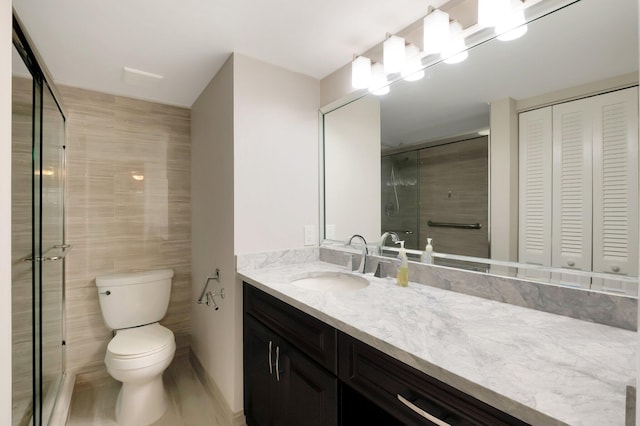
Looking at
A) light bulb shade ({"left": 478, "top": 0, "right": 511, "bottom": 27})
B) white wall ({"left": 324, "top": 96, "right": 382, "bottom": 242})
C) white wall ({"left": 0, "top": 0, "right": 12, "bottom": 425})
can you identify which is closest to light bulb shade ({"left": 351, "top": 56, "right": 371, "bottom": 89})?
white wall ({"left": 324, "top": 96, "right": 382, "bottom": 242})

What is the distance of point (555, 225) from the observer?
1.04 m

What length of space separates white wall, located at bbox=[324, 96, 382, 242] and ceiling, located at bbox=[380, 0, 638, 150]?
15 cm

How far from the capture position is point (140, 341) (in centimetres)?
184

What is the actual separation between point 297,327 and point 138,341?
1.30m

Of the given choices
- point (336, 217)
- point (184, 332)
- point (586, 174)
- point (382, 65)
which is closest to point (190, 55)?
point (382, 65)

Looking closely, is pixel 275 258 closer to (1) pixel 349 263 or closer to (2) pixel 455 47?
(1) pixel 349 263

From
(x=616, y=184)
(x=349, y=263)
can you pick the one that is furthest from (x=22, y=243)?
(x=616, y=184)

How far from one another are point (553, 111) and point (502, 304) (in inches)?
28.0

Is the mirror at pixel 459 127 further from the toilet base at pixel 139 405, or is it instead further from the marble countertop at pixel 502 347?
the toilet base at pixel 139 405

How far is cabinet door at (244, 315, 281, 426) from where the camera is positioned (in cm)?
135

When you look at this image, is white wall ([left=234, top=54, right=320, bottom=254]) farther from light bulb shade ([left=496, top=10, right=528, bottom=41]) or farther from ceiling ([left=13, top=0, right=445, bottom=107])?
light bulb shade ([left=496, top=10, right=528, bottom=41])

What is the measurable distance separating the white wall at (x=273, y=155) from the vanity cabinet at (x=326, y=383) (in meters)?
0.41

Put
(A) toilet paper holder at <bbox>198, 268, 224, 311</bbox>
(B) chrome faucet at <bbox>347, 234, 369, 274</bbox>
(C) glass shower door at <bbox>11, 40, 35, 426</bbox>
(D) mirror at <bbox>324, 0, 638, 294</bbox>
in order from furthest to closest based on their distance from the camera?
1. (A) toilet paper holder at <bbox>198, 268, 224, 311</bbox>
2. (B) chrome faucet at <bbox>347, 234, 369, 274</bbox>
3. (C) glass shower door at <bbox>11, 40, 35, 426</bbox>
4. (D) mirror at <bbox>324, 0, 638, 294</bbox>

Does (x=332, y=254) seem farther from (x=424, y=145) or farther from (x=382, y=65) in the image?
(x=382, y=65)
